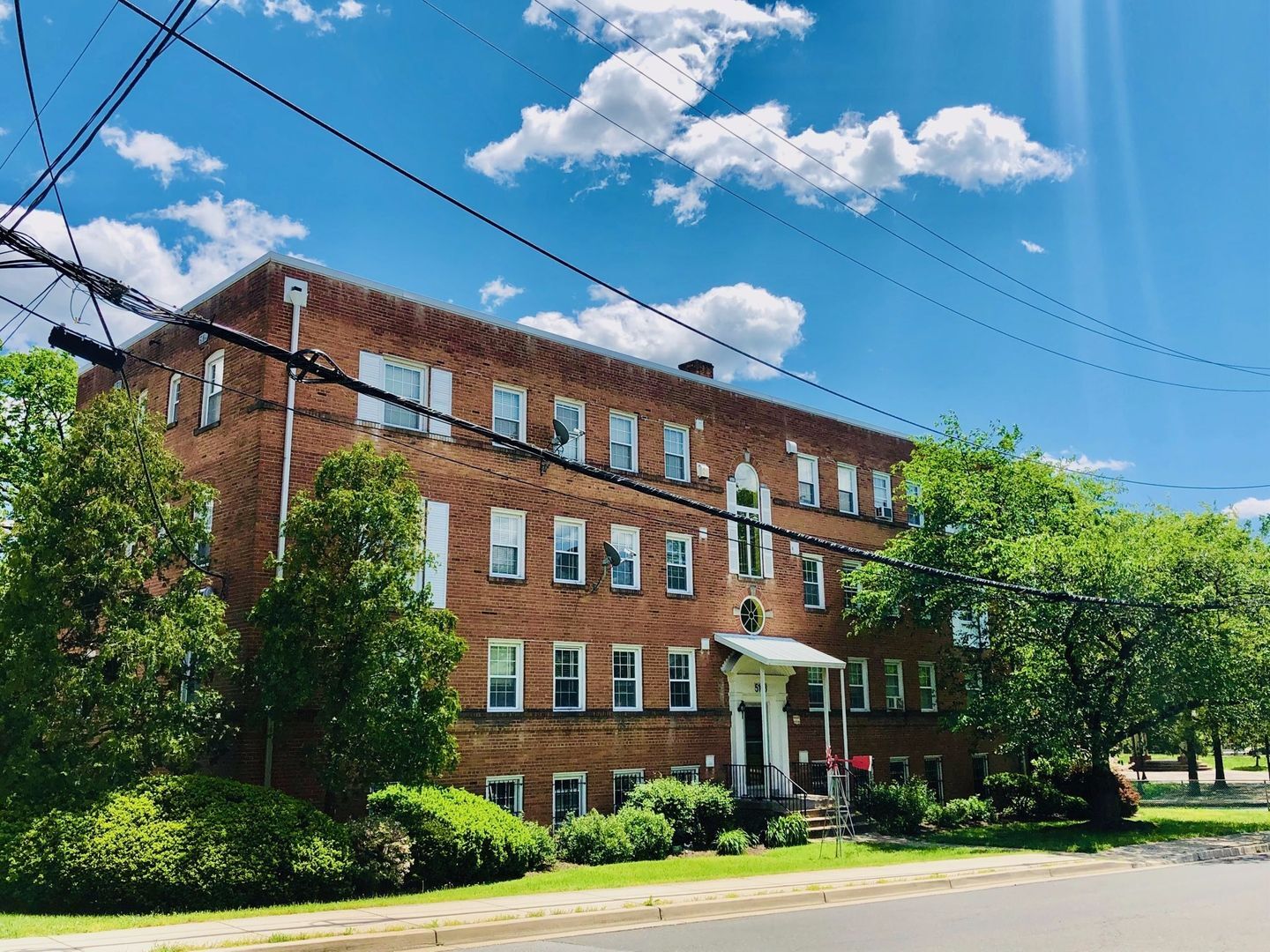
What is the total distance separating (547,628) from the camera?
2392 cm

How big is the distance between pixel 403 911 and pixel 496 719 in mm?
8460

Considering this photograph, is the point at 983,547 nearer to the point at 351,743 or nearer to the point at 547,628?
the point at 547,628

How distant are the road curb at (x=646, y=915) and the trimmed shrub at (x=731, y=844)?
17.3ft

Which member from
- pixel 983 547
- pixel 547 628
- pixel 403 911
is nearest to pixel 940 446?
pixel 983 547

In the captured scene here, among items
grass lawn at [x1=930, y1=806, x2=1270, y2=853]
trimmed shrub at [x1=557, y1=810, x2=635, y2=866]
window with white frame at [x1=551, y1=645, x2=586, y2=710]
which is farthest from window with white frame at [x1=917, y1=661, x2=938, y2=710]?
trimmed shrub at [x1=557, y1=810, x2=635, y2=866]

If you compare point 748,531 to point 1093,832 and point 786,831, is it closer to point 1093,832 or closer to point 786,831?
point 786,831

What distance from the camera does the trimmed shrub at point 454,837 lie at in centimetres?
1697

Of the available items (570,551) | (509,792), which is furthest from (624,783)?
(570,551)

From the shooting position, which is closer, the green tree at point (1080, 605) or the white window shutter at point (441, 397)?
the white window shutter at point (441, 397)

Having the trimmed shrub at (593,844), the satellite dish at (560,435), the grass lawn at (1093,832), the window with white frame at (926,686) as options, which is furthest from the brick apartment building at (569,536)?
the grass lawn at (1093,832)

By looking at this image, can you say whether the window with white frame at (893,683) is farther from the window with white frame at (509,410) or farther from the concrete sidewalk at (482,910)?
the window with white frame at (509,410)

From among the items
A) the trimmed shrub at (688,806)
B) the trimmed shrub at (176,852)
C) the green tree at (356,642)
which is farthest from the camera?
the trimmed shrub at (688,806)

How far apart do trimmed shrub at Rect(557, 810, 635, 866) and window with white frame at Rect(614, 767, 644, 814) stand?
3.11 metres

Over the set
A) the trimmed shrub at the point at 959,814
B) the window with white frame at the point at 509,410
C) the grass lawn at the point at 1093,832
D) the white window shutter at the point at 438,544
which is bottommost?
the grass lawn at the point at 1093,832
